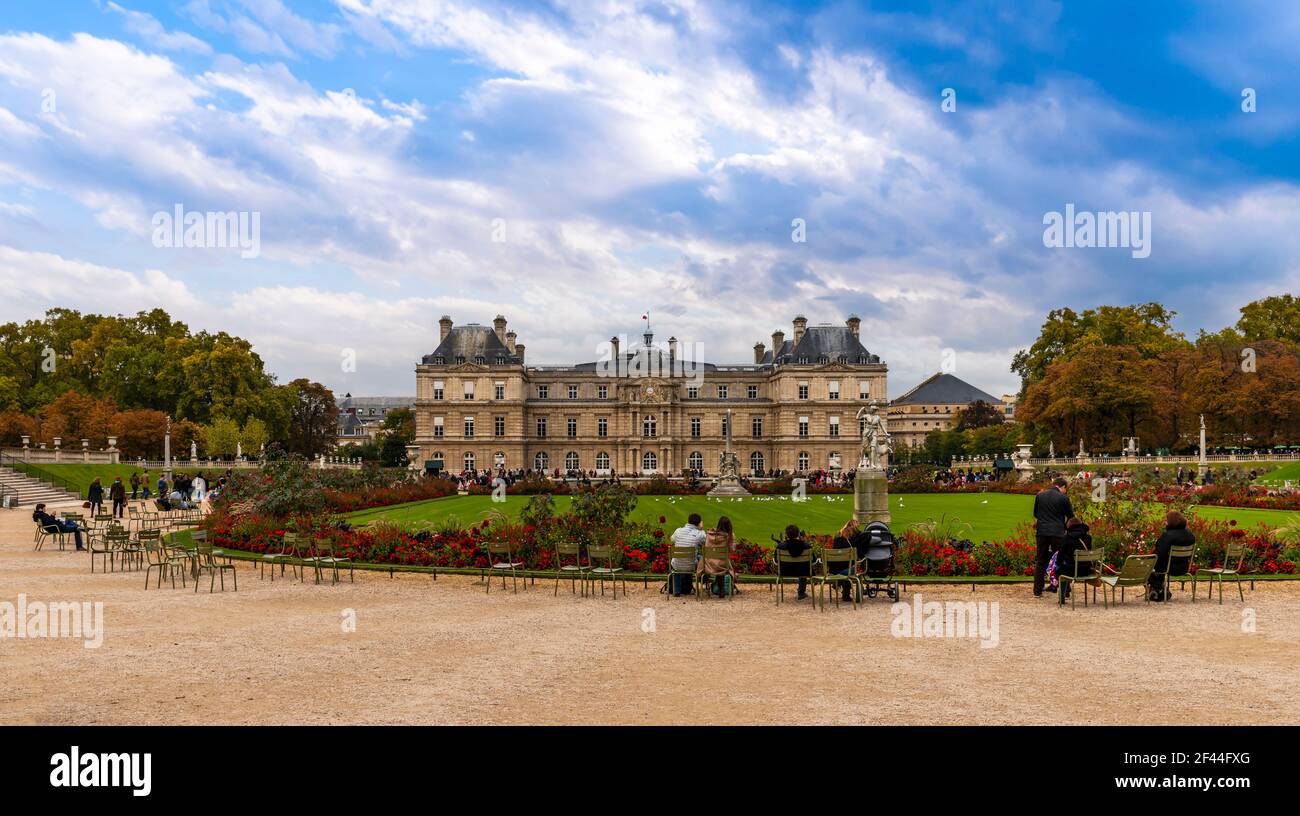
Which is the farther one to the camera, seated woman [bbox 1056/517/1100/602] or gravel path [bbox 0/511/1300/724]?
seated woman [bbox 1056/517/1100/602]

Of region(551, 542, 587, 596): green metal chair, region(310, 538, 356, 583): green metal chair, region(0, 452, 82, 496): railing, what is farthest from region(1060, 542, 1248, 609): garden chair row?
region(0, 452, 82, 496): railing

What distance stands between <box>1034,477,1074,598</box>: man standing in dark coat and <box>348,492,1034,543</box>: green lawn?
6025 mm

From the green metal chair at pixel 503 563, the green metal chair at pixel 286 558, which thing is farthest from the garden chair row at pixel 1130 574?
the green metal chair at pixel 286 558

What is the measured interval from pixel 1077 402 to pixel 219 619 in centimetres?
4997

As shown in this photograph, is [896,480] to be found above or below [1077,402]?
below

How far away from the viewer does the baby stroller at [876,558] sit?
12.2 meters

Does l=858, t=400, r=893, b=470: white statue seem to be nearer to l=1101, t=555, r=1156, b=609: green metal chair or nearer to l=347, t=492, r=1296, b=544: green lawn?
l=347, t=492, r=1296, b=544: green lawn

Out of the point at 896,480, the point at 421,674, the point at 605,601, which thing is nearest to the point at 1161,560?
the point at 605,601

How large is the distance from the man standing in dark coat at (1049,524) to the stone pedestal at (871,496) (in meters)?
3.68

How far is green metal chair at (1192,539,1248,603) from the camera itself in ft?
40.4

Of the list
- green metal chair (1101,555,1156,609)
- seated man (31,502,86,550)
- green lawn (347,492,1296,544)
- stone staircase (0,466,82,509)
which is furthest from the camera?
stone staircase (0,466,82,509)

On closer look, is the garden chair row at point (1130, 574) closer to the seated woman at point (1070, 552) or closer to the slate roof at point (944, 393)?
the seated woman at point (1070, 552)

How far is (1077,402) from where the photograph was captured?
51531 mm
